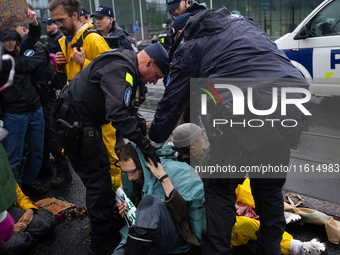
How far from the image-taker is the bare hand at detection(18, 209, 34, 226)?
8.96ft

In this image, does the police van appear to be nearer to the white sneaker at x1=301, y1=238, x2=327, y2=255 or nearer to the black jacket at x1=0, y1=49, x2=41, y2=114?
the white sneaker at x1=301, y1=238, x2=327, y2=255

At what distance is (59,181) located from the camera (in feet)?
12.7

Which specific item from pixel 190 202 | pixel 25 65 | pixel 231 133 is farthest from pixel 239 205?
pixel 25 65

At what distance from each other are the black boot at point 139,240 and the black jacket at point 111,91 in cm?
62

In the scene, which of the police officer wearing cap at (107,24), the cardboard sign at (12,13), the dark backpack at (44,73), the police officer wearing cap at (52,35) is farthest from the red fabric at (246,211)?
the police officer wearing cap at (52,35)

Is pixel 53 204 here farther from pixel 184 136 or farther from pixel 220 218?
pixel 220 218

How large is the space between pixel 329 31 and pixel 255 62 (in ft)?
16.0

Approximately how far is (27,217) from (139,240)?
1154mm

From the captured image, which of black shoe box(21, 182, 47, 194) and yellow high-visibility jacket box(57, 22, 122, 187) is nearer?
yellow high-visibility jacket box(57, 22, 122, 187)

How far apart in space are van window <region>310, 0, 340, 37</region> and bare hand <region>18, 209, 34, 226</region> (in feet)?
18.4

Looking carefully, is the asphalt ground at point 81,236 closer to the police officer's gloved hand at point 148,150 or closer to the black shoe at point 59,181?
the black shoe at point 59,181

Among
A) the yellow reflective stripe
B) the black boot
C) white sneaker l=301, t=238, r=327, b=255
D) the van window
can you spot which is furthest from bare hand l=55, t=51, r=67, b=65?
the van window

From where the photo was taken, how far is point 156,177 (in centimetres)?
250

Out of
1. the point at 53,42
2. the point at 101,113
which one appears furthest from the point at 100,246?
the point at 53,42
